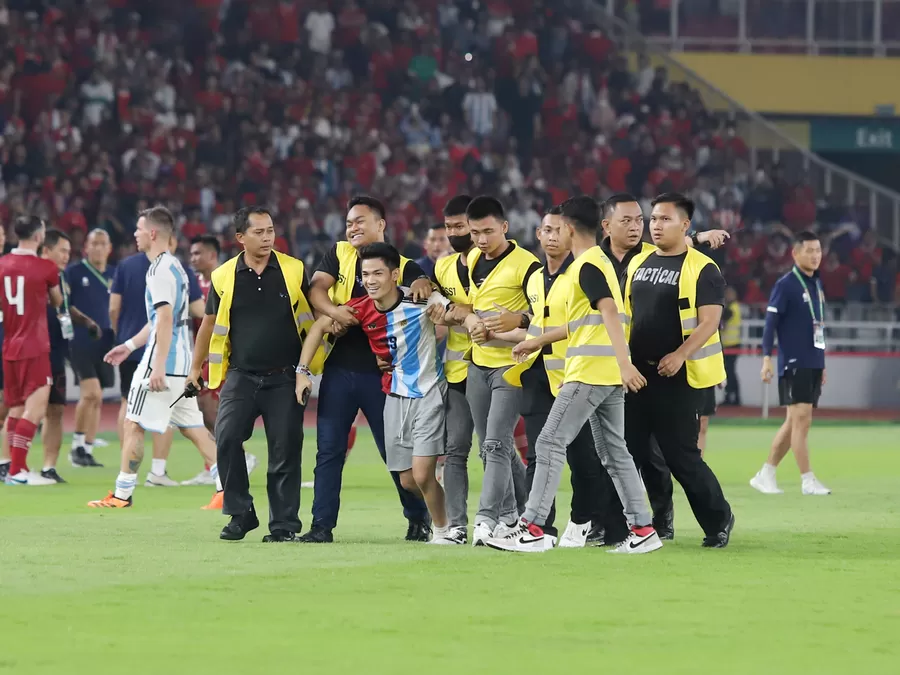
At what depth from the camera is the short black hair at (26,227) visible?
14.8 meters

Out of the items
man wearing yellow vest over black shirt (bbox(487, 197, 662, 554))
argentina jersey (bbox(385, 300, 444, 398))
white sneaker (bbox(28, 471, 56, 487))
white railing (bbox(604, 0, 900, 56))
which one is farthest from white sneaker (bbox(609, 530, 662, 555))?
white railing (bbox(604, 0, 900, 56))

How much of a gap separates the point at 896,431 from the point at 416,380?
1465 cm

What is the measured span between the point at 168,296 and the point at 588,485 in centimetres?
407

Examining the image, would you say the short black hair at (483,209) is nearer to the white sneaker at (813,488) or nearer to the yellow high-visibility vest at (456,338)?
the yellow high-visibility vest at (456,338)

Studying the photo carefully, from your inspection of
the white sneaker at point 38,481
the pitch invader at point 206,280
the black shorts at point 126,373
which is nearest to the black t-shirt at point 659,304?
the pitch invader at point 206,280

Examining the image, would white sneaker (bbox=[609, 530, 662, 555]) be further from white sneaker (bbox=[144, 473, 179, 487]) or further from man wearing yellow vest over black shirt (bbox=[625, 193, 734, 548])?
white sneaker (bbox=[144, 473, 179, 487])

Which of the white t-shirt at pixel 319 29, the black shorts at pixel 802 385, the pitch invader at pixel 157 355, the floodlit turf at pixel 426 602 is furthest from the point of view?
the white t-shirt at pixel 319 29

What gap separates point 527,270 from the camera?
33.4 feet

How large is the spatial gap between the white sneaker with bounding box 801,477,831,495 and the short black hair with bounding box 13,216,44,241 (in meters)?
7.38

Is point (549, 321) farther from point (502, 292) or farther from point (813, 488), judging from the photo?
point (813, 488)

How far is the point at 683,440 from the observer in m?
10.0

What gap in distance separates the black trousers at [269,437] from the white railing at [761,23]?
30.7m

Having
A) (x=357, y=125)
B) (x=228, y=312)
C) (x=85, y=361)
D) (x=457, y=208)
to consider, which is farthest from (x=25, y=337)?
(x=357, y=125)

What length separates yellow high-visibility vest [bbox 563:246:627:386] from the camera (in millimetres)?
9602
